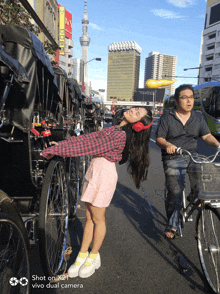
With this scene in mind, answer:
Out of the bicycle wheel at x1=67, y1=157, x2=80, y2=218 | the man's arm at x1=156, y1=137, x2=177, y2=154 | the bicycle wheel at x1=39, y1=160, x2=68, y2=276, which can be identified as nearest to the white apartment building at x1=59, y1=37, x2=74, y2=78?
the bicycle wheel at x1=67, y1=157, x2=80, y2=218

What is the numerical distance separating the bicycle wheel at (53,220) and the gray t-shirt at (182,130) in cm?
153

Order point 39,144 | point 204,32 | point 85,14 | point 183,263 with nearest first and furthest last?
point 183,263
point 39,144
point 204,32
point 85,14

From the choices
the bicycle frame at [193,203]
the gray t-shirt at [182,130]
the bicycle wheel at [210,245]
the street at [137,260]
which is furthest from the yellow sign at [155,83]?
the bicycle wheel at [210,245]

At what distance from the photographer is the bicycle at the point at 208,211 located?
2141 mm

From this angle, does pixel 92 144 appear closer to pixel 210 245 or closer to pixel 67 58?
pixel 210 245

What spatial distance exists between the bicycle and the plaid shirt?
725 millimetres

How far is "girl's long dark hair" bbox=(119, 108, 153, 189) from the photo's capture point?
247cm

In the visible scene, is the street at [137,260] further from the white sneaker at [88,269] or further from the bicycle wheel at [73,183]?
the bicycle wheel at [73,183]

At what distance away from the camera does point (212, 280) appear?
2367 mm

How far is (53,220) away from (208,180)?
167 cm

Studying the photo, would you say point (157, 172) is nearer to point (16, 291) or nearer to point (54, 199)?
point (54, 199)

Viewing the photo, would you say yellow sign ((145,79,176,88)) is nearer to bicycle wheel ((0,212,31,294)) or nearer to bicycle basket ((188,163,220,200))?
bicycle basket ((188,163,220,200))

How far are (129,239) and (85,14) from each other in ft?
698

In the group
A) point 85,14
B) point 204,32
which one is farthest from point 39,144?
point 85,14
